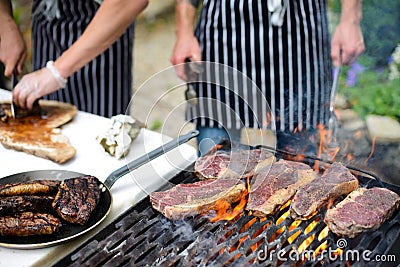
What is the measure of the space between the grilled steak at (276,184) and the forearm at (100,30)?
110 cm

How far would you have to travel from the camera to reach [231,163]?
1.95 m

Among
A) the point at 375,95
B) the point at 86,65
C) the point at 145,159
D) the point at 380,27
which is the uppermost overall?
the point at 380,27

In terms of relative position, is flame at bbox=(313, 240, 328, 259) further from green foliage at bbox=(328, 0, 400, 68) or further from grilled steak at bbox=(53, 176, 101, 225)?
green foliage at bbox=(328, 0, 400, 68)

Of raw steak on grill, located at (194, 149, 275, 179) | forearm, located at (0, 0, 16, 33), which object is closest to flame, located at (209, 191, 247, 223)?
raw steak on grill, located at (194, 149, 275, 179)

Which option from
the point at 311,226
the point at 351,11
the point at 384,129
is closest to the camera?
the point at 311,226

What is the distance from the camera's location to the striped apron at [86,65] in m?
2.89

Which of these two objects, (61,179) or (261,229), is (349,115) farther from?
(61,179)

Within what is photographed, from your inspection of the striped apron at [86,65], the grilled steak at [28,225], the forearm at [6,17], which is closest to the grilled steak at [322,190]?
the grilled steak at [28,225]

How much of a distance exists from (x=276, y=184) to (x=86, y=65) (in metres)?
1.60

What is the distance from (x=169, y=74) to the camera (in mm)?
2117

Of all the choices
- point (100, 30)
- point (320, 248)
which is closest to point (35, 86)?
point (100, 30)

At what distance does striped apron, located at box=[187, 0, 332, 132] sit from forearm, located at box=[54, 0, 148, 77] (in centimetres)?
48

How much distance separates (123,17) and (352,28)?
1.22m

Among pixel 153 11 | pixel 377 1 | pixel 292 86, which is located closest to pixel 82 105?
pixel 292 86
